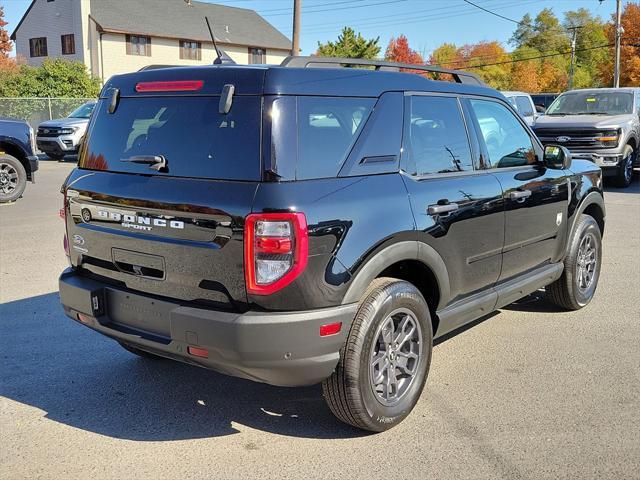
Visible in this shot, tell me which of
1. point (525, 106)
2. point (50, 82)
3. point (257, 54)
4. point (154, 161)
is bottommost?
point (154, 161)

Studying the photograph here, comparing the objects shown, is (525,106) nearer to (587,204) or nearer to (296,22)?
(296,22)

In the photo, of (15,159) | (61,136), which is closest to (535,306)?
(15,159)

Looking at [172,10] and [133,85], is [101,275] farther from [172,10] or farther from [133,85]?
[172,10]

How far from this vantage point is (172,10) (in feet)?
160

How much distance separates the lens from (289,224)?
3117 millimetres

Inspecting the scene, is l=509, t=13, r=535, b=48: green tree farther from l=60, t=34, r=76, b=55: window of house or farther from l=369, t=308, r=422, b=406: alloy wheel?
l=369, t=308, r=422, b=406: alloy wheel

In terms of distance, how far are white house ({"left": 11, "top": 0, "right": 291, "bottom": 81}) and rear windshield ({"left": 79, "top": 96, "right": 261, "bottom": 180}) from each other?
39879 millimetres

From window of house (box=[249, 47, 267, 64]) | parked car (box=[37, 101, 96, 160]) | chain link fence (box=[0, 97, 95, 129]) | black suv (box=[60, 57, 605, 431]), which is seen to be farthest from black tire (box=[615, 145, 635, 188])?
window of house (box=[249, 47, 267, 64])

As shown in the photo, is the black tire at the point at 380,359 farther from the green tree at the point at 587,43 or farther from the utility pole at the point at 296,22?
the green tree at the point at 587,43

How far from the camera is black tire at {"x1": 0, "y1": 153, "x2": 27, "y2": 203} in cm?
1224

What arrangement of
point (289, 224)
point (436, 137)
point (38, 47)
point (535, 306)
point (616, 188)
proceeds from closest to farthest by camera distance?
1. point (289, 224)
2. point (436, 137)
3. point (535, 306)
4. point (616, 188)
5. point (38, 47)

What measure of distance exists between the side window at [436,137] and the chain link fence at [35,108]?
27237mm

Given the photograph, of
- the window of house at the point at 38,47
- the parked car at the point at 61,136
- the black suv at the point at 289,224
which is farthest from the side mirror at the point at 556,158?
the window of house at the point at 38,47

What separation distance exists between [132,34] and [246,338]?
45666 mm
